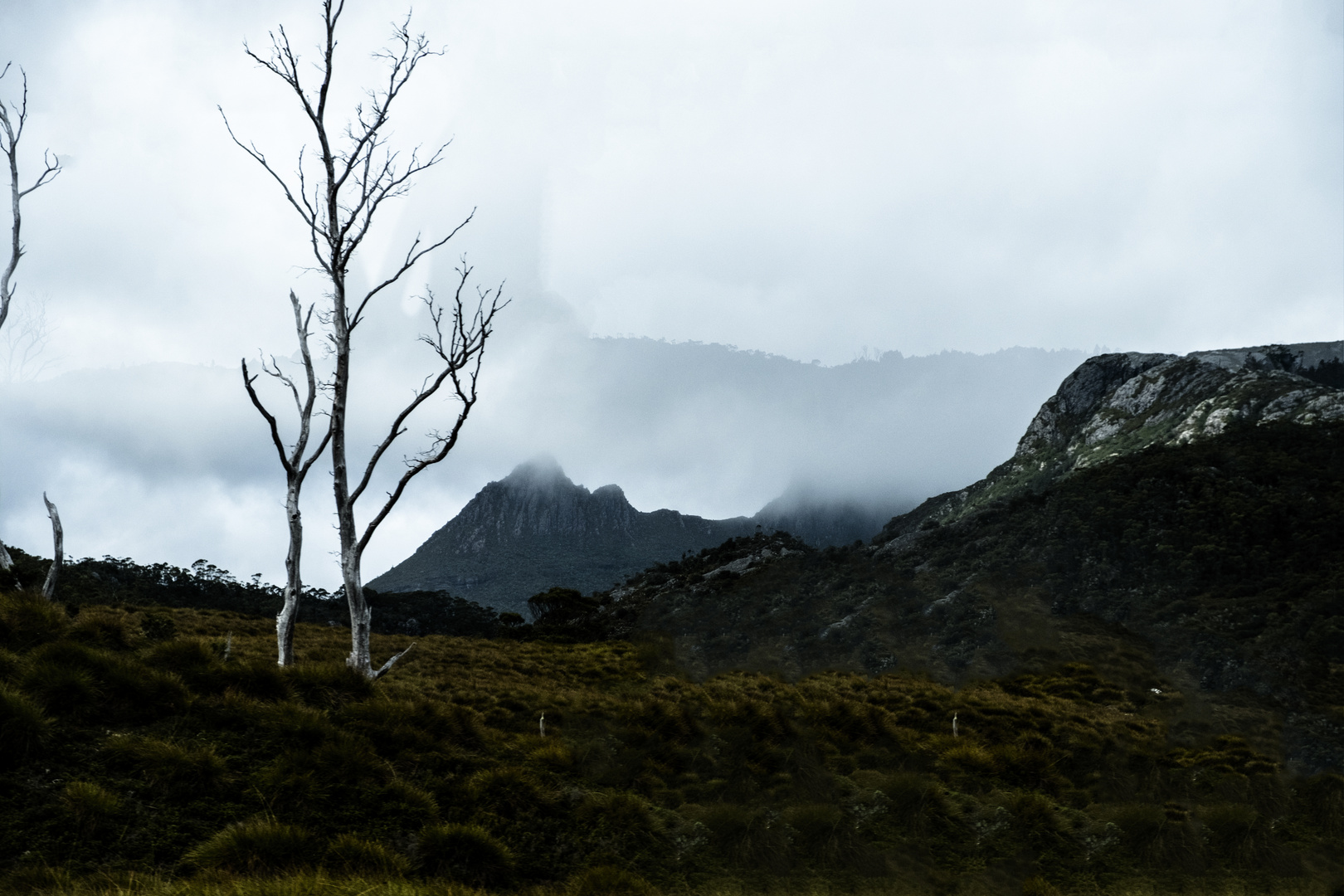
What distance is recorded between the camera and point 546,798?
28.0 feet

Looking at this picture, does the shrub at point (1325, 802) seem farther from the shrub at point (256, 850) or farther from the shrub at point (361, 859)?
the shrub at point (256, 850)

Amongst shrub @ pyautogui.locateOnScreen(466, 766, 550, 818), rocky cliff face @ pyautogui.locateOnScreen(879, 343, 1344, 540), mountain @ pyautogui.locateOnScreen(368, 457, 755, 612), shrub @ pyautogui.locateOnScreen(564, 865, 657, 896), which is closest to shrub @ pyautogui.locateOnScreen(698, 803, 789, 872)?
shrub @ pyautogui.locateOnScreen(564, 865, 657, 896)

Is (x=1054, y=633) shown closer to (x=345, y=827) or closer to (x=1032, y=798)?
(x=1032, y=798)

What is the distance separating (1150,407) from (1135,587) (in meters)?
57.7

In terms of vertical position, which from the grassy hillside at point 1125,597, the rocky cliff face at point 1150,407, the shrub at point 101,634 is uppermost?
the rocky cliff face at point 1150,407

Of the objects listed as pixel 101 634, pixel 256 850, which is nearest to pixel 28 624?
pixel 101 634

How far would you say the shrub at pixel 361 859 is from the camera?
5.94 m

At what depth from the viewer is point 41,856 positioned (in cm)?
554

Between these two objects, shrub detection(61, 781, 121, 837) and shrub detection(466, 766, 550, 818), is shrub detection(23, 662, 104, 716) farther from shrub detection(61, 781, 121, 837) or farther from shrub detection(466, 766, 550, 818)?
shrub detection(466, 766, 550, 818)

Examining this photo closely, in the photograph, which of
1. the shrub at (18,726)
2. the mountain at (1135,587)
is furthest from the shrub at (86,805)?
the mountain at (1135,587)

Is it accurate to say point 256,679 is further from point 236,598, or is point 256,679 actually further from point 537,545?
point 537,545

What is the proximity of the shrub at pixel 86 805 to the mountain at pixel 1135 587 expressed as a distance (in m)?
31.5

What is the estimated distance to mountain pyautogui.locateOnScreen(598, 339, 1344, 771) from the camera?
34.5 meters

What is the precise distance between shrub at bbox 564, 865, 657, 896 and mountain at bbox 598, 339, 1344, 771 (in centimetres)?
2685
